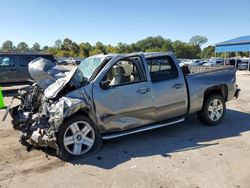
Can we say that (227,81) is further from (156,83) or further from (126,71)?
(126,71)

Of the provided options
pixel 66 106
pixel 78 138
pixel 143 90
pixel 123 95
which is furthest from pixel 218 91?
pixel 66 106

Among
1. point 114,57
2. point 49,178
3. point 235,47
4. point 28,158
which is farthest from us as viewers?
point 235,47

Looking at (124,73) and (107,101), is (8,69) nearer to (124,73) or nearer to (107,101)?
(124,73)

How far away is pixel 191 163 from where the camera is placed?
4750mm

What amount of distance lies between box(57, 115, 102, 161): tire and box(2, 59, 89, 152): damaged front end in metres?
0.12

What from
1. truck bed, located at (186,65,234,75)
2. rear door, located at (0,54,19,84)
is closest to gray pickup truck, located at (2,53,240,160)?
truck bed, located at (186,65,234,75)

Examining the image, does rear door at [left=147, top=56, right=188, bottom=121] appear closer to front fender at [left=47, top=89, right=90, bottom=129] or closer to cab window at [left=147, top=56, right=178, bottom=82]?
cab window at [left=147, top=56, right=178, bottom=82]

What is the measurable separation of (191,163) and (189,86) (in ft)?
7.46

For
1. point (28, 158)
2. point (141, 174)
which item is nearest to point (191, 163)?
point (141, 174)

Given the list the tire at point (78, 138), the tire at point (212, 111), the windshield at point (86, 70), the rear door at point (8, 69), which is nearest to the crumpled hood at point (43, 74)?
the windshield at point (86, 70)

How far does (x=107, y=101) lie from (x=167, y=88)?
1.52 meters

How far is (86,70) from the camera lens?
6031 millimetres

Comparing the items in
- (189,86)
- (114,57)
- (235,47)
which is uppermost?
(235,47)

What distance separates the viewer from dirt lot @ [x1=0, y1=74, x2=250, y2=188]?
4152 mm
